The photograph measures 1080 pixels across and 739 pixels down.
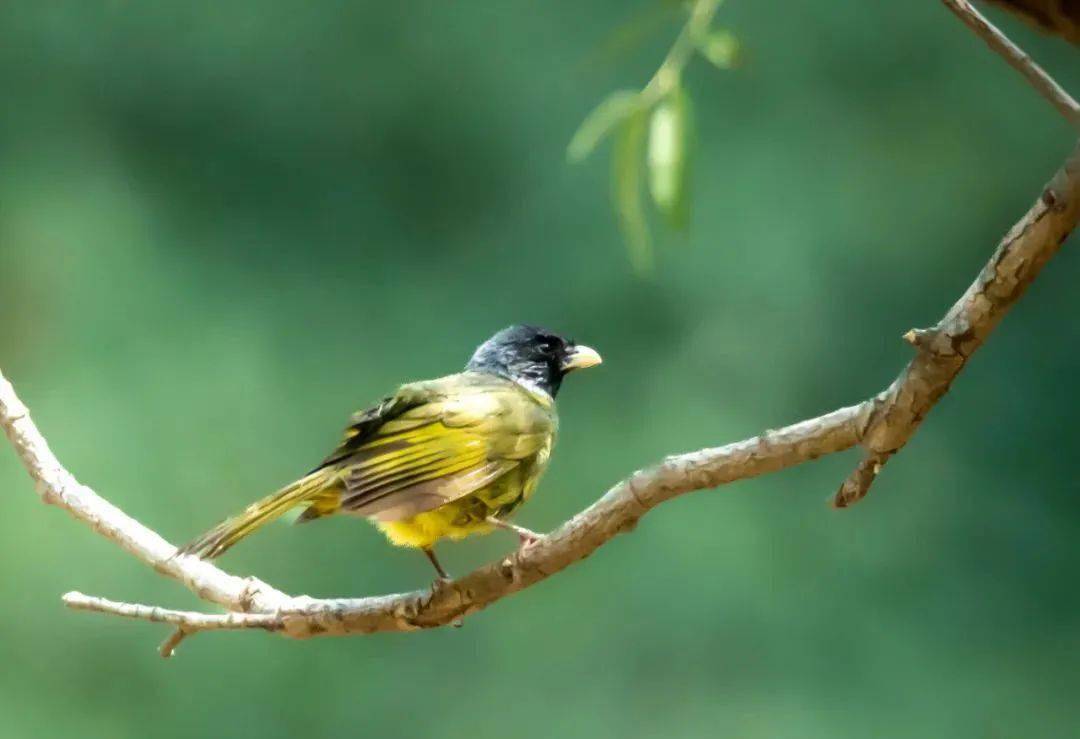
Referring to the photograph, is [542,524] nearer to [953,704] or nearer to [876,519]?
[876,519]

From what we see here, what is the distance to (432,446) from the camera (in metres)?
2.36

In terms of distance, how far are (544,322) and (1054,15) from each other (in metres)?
2.90

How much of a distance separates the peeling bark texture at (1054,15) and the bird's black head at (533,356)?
172cm

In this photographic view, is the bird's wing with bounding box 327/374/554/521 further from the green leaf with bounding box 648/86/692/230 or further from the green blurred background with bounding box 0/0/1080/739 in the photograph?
the green blurred background with bounding box 0/0/1080/739

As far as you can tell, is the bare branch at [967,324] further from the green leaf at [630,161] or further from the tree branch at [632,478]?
the green leaf at [630,161]

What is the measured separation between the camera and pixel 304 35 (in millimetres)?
4398

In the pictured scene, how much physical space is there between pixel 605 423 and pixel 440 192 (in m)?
0.88

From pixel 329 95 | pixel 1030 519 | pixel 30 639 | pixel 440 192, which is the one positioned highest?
pixel 329 95

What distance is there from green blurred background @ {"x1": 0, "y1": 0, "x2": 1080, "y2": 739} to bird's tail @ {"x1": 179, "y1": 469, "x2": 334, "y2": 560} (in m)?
1.79

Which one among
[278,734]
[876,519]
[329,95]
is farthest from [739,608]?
[329,95]

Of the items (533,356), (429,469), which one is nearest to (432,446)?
(429,469)

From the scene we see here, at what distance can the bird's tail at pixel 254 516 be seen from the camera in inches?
83.0

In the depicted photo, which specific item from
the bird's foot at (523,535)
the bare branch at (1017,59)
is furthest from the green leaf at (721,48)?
the bird's foot at (523,535)

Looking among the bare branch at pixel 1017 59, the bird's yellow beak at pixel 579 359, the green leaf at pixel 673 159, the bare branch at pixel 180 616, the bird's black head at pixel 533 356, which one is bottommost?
the bare branch at pixel 1017 59
